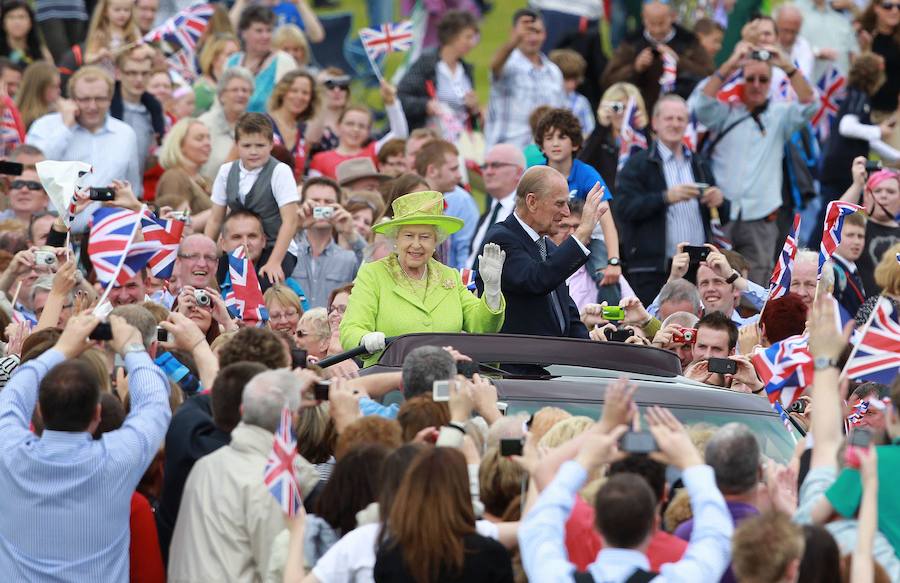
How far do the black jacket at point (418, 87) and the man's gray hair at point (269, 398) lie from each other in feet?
33.8

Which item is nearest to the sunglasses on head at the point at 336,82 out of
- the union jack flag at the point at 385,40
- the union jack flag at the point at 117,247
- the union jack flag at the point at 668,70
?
the union jack flag at the point at 385,40

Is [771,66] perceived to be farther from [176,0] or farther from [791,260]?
[176,0]

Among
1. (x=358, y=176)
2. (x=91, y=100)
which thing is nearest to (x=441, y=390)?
(x=91, y=100)

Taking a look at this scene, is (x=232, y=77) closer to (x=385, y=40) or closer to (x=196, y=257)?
(x=385, y=40)

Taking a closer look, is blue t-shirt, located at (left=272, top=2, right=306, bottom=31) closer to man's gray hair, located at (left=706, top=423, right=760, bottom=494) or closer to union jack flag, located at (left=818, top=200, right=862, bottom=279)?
union jack flag, located at (left=818, top=200, right=862, bottom=279)

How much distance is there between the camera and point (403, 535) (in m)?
6.59

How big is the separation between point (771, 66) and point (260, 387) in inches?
371

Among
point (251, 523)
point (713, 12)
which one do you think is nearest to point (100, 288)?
point (251, 523)

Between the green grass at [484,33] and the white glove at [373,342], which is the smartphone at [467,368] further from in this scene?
the green grass at [484,33]

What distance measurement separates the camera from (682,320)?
1153 cm

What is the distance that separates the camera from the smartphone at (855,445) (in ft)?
21.3

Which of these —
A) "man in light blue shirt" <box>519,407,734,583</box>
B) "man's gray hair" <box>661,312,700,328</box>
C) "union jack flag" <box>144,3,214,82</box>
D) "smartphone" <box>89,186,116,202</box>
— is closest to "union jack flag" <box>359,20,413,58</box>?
"union jack flag" <box>144,3,214,82</box>

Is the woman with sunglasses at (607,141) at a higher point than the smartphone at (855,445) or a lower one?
lower

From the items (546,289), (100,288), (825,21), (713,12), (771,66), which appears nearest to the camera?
(546,289)
